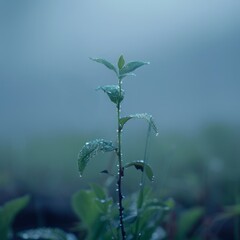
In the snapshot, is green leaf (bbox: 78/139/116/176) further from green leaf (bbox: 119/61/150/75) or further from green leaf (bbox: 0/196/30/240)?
green leaf (bbox: 0/196/30/240)

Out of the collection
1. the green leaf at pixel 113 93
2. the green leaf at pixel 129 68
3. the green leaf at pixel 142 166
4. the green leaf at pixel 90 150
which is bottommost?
the green leaf at pixel 142 166

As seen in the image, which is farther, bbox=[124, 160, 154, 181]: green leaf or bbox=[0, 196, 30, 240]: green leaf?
bbox=[0, 196, 30, 240]: green leaf

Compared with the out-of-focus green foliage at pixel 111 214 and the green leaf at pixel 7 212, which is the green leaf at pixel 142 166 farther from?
the green leaf at pixel 7 212

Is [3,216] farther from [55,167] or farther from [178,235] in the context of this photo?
[55,167]

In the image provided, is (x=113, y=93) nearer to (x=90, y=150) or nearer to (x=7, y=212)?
(x=90, y=150)

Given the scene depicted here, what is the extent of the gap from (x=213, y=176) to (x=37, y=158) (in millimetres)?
862

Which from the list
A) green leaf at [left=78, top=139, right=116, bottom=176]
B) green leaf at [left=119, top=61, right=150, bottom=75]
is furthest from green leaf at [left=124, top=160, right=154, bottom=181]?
green leaf at [left=119, top=61, right=150, bottom=75]

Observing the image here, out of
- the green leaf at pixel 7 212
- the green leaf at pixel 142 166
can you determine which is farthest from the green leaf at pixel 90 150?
the green leaf at pixel 7 212

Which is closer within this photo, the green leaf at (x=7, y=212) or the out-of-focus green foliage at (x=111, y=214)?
the out-of-focus green foliage at (x=111, y=214)

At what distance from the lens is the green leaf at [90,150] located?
768 mm

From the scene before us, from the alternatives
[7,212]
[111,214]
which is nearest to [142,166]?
[111,214]

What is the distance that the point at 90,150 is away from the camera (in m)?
0.77

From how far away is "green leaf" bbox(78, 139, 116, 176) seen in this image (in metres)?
0.77

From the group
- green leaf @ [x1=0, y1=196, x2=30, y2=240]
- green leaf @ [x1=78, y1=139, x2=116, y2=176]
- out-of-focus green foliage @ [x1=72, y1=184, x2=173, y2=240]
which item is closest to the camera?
green leaf @ [x1=78, y1=139, x2=116, y2=176]
